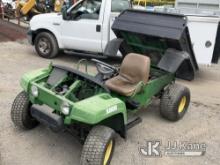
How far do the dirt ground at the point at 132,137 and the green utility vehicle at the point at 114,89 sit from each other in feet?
0.70

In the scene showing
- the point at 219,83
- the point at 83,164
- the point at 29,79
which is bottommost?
the point at 219,83

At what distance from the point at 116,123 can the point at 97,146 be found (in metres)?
0.57

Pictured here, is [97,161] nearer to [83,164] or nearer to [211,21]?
[83,164]

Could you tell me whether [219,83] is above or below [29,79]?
below

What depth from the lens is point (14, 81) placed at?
249 inches

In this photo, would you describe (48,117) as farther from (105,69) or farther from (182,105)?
(182,105)

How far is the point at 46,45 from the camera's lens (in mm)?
8258

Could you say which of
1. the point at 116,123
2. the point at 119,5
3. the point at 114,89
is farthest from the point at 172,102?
the point at 119,5

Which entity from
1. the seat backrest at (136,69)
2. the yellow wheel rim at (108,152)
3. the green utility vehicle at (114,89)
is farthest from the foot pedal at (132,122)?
the seat backrest at (136,69)

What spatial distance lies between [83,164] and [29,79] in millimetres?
1327

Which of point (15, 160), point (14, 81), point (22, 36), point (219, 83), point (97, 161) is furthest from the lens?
point (22, 36)

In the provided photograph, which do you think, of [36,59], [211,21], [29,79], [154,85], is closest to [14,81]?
[36,59]

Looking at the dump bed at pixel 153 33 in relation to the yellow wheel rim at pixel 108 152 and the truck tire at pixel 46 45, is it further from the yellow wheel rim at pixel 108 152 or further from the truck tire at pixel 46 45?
the truck tire at pixel 46 45

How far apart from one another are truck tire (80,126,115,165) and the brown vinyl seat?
3.00 feet
